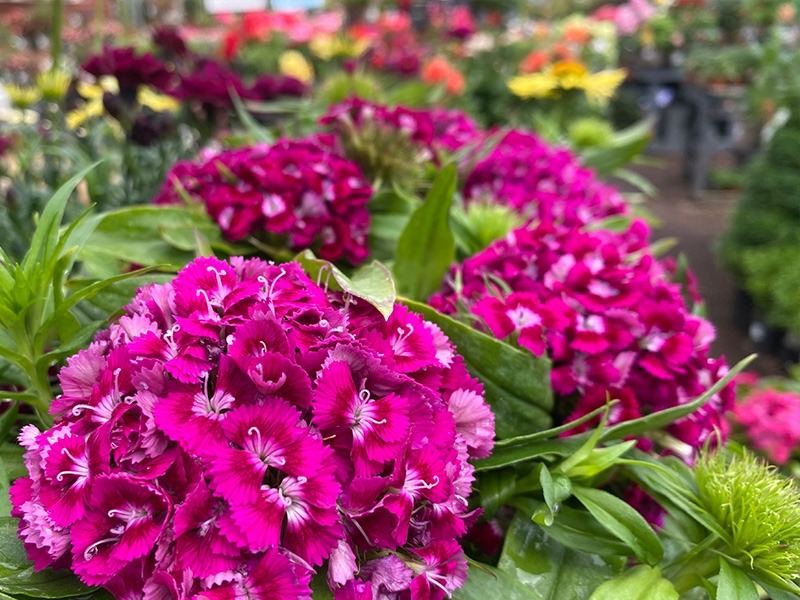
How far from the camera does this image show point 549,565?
621 mm

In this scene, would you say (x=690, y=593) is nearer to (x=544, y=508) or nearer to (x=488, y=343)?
(x=544, y=508)

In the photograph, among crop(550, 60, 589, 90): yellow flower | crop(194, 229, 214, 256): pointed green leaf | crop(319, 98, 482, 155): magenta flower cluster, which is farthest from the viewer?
crop(550, 60, 589, 90): yellow flower

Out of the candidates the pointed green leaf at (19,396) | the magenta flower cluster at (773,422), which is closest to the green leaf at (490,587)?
the pointed green leaf at (19,396)

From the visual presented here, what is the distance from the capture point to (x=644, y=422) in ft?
2.14

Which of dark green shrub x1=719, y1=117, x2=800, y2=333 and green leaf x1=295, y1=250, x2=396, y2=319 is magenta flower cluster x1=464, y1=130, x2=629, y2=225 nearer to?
green leaf x1=295, y1=250, x2=396, y2=319

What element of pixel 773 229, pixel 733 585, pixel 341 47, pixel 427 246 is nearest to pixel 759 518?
pixel 733 585

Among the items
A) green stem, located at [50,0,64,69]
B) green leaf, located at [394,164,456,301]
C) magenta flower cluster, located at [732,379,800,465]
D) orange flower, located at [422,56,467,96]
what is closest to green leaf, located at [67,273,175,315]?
green leaf, located at [394,164,456,301]

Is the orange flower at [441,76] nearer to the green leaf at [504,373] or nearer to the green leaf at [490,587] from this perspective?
the green leaf at [504,373]

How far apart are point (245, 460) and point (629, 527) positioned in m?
0.36

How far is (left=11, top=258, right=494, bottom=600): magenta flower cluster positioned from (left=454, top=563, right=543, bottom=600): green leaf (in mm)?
45

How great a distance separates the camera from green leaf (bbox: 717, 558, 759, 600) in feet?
1.81

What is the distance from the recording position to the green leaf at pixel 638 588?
57cm

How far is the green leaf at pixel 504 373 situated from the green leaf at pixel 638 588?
0.17m

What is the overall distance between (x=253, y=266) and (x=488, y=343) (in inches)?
9.7
